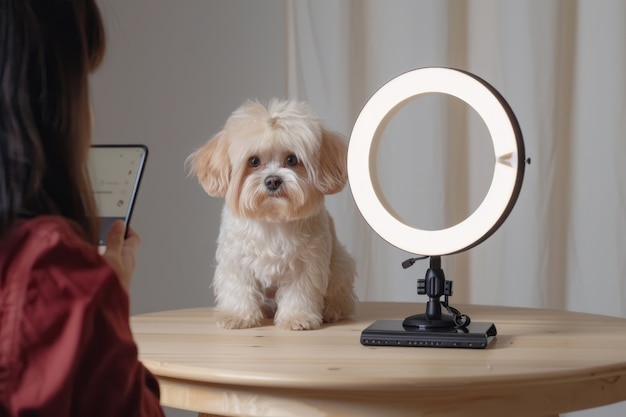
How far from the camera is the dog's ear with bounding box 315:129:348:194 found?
1332 mm

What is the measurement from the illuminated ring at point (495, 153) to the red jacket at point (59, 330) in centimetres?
69

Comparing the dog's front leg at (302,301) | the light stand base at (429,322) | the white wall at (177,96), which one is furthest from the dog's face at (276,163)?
the white wall at (177,96)

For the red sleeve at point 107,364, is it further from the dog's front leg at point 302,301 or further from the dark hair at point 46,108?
the dog's front leg at point 302,301

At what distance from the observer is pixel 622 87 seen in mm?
1794

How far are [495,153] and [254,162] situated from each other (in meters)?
0.37

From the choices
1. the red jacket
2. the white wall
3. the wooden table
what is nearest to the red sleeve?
the red jacket

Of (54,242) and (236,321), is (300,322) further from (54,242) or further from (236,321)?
(54,242)

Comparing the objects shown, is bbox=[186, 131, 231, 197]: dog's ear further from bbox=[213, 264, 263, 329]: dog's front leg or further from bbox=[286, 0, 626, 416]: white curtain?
bbox=[286, 0, 626, 416]: white curtain

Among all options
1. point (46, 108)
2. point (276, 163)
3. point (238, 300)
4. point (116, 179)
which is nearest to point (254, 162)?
point (276, 163)

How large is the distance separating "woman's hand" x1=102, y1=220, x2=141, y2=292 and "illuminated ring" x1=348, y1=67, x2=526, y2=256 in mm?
519

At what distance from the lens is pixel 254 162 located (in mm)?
1324

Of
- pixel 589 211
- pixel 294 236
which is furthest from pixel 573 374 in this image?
pixel 589 211

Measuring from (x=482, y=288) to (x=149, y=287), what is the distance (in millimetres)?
794

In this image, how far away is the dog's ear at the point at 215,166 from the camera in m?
1.34
